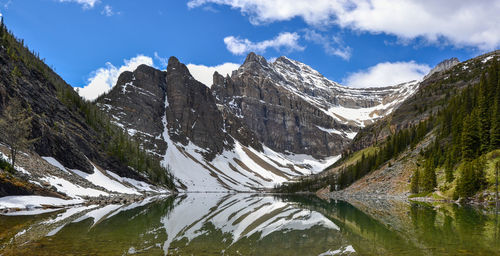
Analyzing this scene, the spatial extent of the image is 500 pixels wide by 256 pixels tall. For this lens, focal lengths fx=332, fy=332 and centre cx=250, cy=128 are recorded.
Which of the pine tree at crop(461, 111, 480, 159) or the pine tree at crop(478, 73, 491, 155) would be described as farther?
the pine tree at crop(461, 111, 480, 159)

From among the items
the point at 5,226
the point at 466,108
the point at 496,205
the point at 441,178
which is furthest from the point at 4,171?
the point at 466,108

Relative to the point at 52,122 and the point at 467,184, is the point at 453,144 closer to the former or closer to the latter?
the point at 467,184

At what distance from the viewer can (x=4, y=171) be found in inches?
1495

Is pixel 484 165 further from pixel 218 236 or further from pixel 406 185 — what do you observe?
pixel 218 236

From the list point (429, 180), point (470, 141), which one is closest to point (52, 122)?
point (429, 180)

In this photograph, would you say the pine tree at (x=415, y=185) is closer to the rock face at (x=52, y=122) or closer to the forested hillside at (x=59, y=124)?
the forested hillside at (x=59, y=124)

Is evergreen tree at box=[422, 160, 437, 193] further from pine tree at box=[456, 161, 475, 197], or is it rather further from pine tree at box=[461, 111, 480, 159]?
pine tree at box=[456, 161, 475, 197]

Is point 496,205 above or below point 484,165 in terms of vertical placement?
below

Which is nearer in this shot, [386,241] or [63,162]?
[386,241]

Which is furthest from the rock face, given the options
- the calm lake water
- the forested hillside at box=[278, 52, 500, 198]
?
the forested hillside at box=[278, 52, 500, 198]

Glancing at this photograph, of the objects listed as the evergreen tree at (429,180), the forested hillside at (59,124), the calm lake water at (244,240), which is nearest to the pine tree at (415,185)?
the evergreen tree at (429,180)

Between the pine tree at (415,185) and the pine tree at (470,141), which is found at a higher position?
the pine tree at (470,141)

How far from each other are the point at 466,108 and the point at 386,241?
3266 inches

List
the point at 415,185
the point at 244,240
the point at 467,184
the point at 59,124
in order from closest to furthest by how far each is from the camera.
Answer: the point at 244,240 → the point at 467,184 → the point at 415,185 → the point at 59,124
